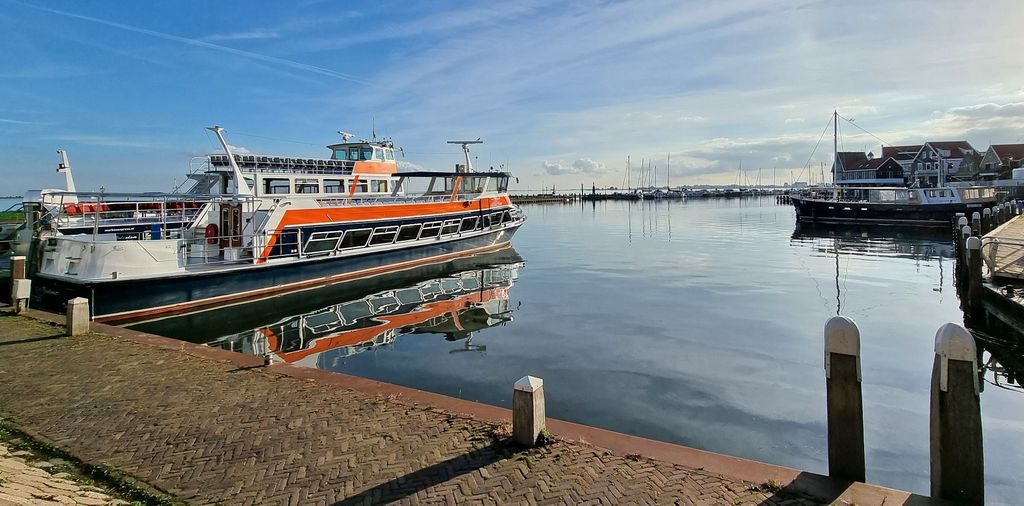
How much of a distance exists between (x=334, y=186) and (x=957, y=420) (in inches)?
949

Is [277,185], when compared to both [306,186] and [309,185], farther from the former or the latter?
[309,185]

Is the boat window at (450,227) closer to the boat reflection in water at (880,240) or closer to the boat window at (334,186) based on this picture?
the boat window at (334,186)

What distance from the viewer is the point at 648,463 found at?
468 cm

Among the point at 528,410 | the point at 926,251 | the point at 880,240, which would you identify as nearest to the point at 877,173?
the point at 880,240

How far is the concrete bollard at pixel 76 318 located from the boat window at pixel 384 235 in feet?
38.5

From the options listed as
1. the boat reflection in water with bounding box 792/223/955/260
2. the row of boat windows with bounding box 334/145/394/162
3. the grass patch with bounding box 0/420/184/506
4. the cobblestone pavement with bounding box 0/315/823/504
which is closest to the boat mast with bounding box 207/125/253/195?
the row of boat windows with bounding box 334/145/394/162

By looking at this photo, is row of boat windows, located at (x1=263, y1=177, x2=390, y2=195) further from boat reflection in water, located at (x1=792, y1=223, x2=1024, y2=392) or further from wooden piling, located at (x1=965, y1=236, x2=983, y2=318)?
wooden piling, located at (x1=965, y1=236, x2=983, y2=318)

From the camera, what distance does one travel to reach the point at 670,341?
11.1 metres

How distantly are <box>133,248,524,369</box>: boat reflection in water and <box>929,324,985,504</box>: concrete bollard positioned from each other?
816 centimetres

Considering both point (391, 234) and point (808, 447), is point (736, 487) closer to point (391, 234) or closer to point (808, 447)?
point (808, 447)

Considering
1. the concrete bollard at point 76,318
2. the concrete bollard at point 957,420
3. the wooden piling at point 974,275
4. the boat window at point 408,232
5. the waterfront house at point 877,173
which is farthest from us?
the waterfront house at point 877,173

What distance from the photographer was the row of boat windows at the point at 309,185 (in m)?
22.6

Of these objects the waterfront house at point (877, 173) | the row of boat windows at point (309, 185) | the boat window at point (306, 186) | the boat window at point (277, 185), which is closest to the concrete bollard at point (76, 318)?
the row of boat windows at point (309, 185)

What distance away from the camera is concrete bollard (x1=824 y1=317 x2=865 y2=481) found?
4312 mm
